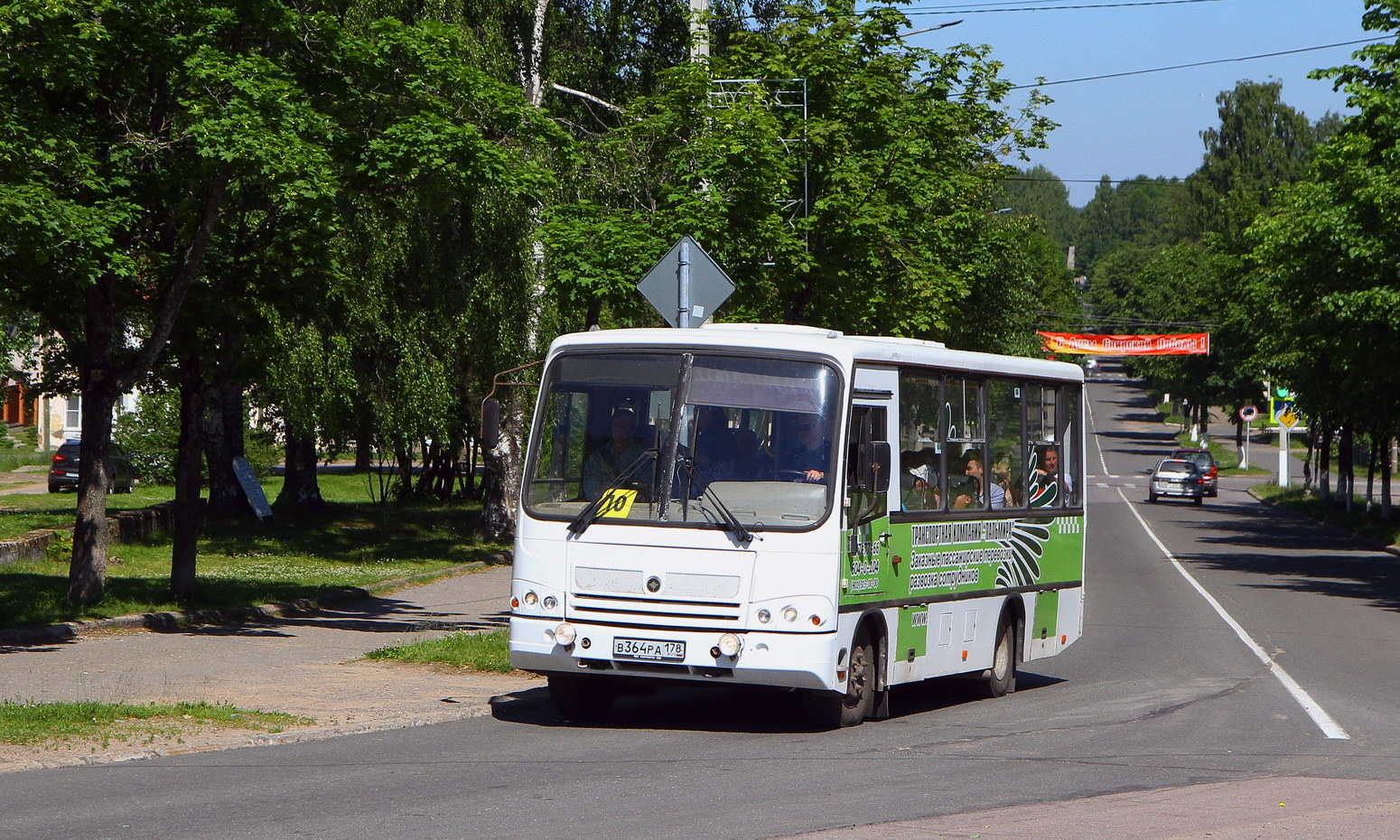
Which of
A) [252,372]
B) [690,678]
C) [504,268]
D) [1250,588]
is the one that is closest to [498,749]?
[690,678]

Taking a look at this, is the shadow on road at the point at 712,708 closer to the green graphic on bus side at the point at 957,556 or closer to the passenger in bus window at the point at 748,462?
the green graphic on bus side at the point at 957,556

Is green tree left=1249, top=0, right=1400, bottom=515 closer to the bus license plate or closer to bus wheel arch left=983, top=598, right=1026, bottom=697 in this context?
bus wheel arch left=983, top=598, right=1026, bottom=697

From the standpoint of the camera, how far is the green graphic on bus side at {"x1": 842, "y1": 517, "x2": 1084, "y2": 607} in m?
10.9

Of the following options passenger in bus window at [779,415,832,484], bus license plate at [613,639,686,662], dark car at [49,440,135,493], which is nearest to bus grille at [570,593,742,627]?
bus license plate at [613,639,686,662]

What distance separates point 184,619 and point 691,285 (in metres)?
6.98

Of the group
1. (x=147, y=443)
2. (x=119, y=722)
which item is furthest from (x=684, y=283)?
(x=147, y=443)

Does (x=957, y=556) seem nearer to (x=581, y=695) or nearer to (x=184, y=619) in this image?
(x=581, y=695)

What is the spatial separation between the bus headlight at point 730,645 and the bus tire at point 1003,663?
3.95m

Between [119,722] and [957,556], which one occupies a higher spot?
[957,556]

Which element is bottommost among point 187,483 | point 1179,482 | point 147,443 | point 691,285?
point 1179,482

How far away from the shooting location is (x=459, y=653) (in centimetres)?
1414

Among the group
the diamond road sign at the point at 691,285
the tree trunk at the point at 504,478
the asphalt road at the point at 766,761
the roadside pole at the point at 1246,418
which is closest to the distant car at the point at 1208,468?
the roadside pole at the point at 1246,418

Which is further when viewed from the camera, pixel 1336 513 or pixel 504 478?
pixel 1336 513

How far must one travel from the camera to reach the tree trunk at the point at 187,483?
17.7 meters
